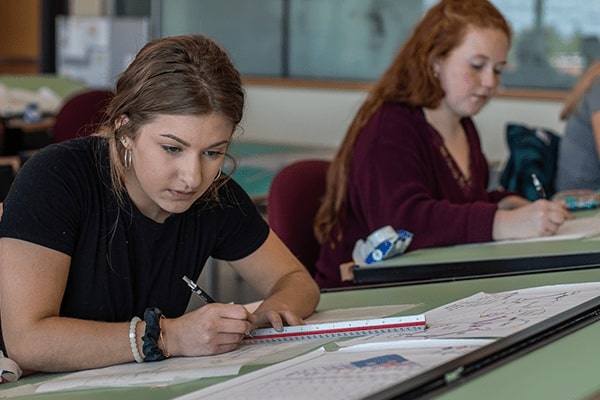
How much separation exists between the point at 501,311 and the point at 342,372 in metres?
0.40

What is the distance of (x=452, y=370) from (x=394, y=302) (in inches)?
24.7

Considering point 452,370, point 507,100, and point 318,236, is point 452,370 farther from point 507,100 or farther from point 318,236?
point 507,100

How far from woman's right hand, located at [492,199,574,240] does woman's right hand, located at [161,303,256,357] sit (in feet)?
3.19

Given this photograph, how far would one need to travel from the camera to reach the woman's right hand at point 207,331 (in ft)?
4.58

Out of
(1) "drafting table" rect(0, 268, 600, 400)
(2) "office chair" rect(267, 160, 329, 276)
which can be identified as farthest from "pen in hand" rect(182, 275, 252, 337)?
(2) "office chair" rect(267, 160, 329, 276)

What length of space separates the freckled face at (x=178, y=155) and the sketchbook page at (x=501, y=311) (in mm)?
348

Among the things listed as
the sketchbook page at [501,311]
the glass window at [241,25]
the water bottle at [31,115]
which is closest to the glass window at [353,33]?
the glass window at [241,25]

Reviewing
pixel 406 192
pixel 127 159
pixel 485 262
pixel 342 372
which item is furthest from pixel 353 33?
pixel 342 372

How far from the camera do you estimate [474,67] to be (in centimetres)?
240

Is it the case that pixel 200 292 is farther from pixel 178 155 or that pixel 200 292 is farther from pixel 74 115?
pixel 74 115

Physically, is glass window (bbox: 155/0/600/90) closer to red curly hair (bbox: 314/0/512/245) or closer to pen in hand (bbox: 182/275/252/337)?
red curly hair (bbox: 314/0/512/245)

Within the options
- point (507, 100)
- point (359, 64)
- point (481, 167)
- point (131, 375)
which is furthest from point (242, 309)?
point (359, 64)

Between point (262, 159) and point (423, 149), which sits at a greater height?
point (423, 149)

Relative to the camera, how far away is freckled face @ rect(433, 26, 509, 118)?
2385 mm
